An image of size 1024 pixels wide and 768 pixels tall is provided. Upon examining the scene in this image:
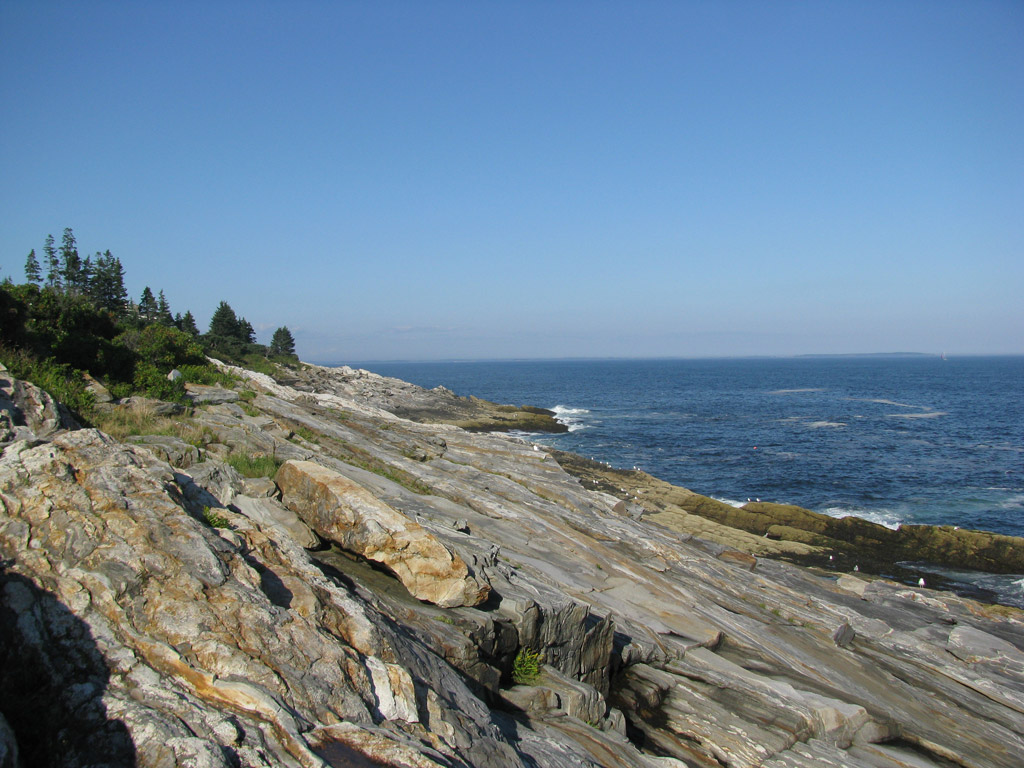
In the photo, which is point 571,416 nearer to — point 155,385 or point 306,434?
point 306,434

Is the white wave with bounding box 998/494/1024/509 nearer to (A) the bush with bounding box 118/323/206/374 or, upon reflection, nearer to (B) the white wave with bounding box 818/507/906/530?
(B) the white wave with bounding box 818/507/906/530

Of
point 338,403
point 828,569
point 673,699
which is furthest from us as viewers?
point 338,403

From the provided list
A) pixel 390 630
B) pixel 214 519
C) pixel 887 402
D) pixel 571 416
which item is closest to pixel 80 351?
A: pixel 214 519

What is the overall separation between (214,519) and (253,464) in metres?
5.28

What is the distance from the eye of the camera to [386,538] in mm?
10859

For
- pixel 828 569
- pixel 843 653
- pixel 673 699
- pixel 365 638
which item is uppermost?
pixel 365 638

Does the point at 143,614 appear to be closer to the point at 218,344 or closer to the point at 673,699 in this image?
the point at 673,699

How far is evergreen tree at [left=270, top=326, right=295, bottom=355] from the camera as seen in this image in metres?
99.2

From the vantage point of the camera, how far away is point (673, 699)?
1328cm

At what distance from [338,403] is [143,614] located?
2911cm

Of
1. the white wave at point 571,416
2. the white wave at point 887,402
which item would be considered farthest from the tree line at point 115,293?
the white wave at point 887,402

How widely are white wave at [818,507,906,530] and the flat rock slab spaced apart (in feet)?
127

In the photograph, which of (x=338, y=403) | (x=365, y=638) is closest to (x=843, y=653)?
(x=365, y=638)

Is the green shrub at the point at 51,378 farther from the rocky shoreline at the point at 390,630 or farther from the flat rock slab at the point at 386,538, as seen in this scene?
the flat rock slab at the point at 386,538
